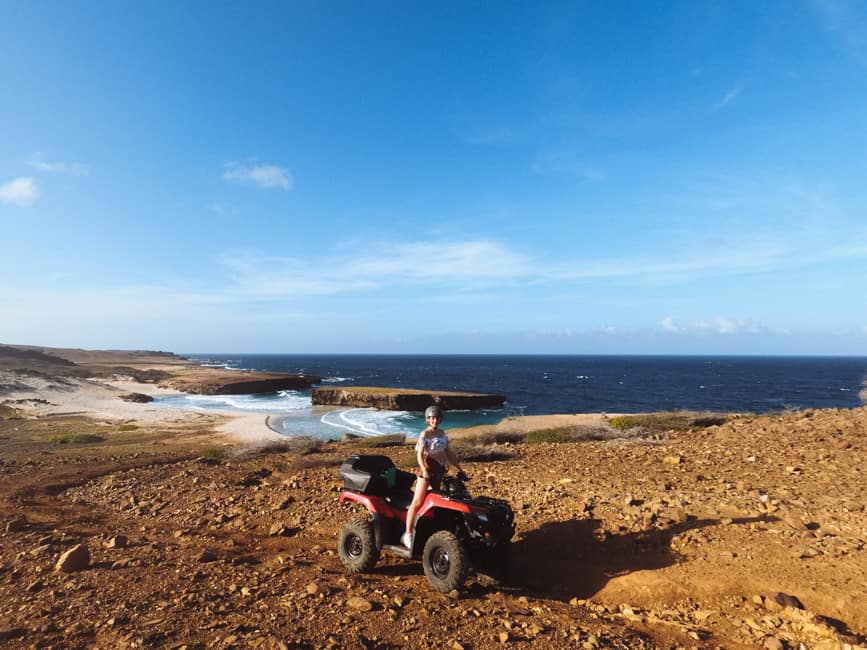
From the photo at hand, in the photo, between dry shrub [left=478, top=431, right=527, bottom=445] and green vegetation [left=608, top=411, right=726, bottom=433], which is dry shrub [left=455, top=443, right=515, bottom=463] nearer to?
dry shrub [left=478, top=431, right=527, bottom=445]

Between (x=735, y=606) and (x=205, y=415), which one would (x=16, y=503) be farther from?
(x=205, y=415)

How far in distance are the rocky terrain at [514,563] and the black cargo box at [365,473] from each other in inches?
42.4

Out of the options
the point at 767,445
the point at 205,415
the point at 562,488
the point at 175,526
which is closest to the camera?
the point at 175,526

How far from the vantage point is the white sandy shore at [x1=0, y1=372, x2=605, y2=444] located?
30.3m

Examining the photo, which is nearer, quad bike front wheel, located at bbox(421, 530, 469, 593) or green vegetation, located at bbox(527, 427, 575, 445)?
quad bike front wheel, located at bbox(421, 530, 469, 593)

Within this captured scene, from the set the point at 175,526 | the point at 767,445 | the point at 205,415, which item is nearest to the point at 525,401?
the point at 205,415

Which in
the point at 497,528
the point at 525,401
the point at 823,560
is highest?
the point at 497,528

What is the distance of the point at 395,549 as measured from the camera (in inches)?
242

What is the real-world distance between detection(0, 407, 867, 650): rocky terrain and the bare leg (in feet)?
2.32

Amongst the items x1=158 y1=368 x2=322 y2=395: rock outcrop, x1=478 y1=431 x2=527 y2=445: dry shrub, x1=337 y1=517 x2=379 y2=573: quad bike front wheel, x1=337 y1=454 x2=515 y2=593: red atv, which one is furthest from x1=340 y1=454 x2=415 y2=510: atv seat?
x1=158 y1=368 x2=322 y2=395: rock outcrop

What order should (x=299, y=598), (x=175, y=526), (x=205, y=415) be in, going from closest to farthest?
(x=299, y=598)
(x=175, y=526)
(x=205, y=415)

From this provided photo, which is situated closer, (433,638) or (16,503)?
(433,638)

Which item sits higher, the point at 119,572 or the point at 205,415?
the point at 119,572

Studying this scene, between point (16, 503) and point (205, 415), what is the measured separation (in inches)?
1265
